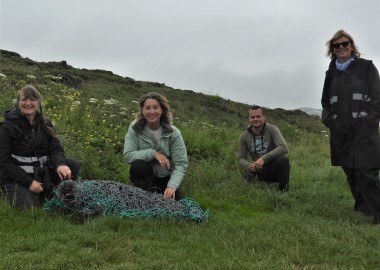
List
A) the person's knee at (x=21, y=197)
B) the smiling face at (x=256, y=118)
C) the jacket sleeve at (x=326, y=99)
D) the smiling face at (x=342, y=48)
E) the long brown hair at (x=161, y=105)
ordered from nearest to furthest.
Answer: the person's knee at (x=21, y=197)
the smiling face at (x=342, y=48)
the long brown hair at (x=161, y=105)
the jacket sleeve at (x=326, y=99)
the smiling face at (x=256, y=118)

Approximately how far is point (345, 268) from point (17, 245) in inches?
104

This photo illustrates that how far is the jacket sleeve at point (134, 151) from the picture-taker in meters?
5.57

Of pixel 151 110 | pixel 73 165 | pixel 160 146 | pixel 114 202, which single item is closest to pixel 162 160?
pixel 160 146

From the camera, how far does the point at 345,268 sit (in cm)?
380

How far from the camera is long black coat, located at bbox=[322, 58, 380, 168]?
537cm

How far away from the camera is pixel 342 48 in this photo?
5.54 meters

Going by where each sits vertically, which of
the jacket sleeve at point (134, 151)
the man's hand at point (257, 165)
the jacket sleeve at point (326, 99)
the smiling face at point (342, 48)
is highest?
the smiling face at point (342, 48)

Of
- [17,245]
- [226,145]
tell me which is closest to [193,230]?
[17,245]

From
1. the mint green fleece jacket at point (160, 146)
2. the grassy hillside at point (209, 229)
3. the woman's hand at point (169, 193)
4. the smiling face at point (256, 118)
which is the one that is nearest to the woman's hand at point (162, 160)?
the mint green fleece jacket at point (160, 146)

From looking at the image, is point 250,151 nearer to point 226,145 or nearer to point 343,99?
point 343,99

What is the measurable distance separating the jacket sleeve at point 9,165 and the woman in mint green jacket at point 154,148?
120 cm

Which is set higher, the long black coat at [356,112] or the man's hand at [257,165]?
the long black coat at [356,112]

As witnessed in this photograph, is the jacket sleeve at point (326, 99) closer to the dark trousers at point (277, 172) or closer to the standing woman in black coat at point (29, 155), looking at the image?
the dark trousers at point (277, 172)

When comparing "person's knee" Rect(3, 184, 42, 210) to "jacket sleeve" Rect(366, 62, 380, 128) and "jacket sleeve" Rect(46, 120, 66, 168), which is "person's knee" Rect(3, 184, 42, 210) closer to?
"jacket sleeve" Rect(46, 120, 66, 168)
